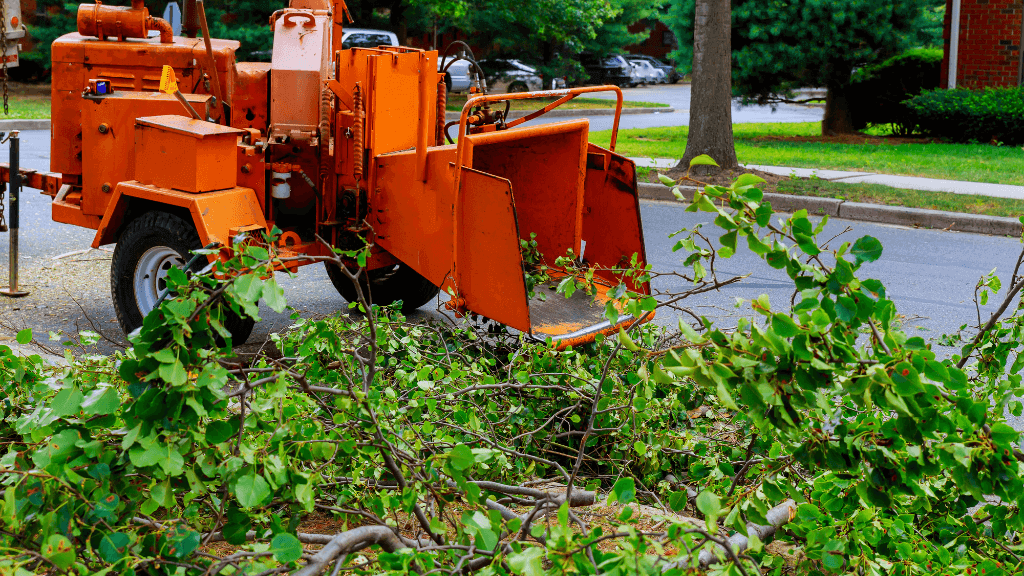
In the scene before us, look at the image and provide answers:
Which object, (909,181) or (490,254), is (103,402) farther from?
(909,181)

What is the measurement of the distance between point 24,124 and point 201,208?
49.4ft

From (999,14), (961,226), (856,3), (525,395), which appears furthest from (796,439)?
(999,14)

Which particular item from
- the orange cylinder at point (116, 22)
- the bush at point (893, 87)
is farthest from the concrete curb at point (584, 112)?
the orange cylinder at point (116, 22)

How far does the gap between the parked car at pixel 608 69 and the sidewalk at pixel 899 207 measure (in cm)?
2817

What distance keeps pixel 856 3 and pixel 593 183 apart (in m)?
13.3

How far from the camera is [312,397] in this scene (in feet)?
8.73

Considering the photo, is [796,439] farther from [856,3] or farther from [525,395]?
[856,3]

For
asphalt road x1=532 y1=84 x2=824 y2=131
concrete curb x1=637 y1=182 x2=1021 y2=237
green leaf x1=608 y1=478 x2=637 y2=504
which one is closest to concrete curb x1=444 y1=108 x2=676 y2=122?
asphalt road x1=532 y1=84 x2=824 y2=131

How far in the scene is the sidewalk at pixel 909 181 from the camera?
461 inches

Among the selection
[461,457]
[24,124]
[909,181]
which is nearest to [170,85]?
[461,457]

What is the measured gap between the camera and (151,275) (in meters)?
5.78

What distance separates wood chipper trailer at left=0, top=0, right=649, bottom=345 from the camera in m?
5.21

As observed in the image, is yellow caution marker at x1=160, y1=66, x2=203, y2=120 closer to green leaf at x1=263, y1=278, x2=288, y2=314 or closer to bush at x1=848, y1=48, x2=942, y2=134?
green leaf at x1=263, y1=278, x2=288, y2=314

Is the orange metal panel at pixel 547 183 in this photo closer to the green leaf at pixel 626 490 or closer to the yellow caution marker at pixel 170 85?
the yellow caution marker at pixel 170 85
